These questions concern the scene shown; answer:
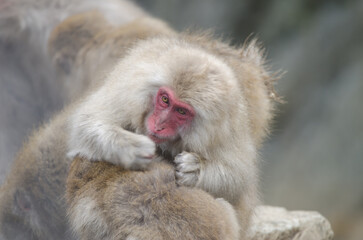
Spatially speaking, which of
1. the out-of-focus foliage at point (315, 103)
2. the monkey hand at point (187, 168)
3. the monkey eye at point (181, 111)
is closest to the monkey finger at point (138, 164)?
the monkey hand at point (187, 168)

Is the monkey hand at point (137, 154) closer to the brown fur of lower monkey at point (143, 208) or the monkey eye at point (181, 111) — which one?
the brown fur of lower monkey at point (143, 208)

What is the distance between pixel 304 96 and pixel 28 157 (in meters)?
6.17

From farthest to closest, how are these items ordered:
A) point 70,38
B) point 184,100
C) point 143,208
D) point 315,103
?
point 315,103 → point 70,38 → point 184,100 → point 143,208

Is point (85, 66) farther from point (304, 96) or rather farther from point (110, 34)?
point (304, 96)

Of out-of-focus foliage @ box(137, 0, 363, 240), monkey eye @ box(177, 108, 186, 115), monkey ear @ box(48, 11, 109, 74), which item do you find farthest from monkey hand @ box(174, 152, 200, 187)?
out-of-focus foliage @ box(137, 0, 363, 240)

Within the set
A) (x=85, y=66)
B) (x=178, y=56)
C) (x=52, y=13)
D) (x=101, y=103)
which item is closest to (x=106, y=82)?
(x=101, y=103)

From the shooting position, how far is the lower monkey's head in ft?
11.6

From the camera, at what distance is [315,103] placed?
917 centimetres

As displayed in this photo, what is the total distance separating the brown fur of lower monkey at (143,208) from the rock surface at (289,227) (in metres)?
1.98

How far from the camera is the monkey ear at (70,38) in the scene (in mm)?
6332

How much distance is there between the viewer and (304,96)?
930cm

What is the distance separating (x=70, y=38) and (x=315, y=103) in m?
4.67

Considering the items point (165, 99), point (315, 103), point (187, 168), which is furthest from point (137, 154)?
point (315, 103)

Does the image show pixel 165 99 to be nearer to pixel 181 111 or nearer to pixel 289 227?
pixel 181 111
